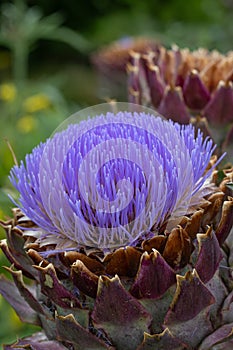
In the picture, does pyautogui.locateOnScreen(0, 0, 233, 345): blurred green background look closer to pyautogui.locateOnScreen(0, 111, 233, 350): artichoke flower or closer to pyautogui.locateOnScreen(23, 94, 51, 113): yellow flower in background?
pyautogui.locateOnScreen(23, 94, 51, 113): yellow flower in background

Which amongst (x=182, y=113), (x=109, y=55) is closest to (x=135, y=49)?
(x=109, y=55)

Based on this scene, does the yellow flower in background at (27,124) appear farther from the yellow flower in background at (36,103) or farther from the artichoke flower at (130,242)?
the artichoke flower at (130,242)

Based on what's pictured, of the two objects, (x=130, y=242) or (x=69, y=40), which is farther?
(x=69, y=40)

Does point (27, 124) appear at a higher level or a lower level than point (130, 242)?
higher

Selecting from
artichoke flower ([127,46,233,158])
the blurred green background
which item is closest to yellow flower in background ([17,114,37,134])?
the blurred green background

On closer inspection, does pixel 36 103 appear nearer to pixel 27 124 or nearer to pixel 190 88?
pixel 27 124

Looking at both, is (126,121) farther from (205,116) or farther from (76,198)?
(205,116)

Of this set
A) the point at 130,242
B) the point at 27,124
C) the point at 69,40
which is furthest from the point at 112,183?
the point at 69,40
